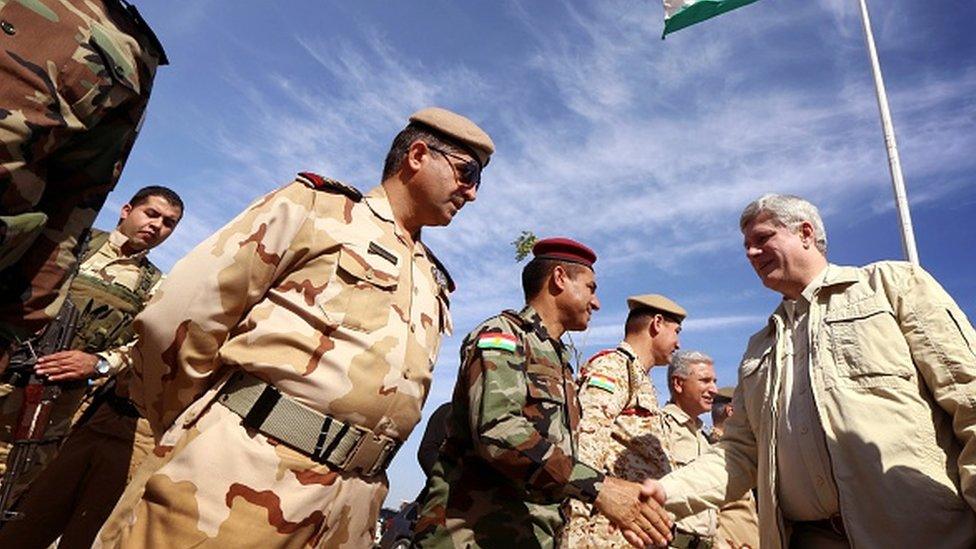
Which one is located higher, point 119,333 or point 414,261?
point 414,261

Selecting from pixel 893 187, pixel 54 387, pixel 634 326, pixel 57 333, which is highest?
pixel 893 187

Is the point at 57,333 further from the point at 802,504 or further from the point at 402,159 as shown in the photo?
the point at 802,504

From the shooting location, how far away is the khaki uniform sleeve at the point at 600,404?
4.82 metres

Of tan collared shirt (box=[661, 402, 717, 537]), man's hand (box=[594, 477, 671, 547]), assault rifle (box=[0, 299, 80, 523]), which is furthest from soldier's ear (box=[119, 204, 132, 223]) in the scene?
tan collared shirt (box=[661, 402, 717, 537])

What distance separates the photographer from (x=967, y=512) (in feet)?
7.39

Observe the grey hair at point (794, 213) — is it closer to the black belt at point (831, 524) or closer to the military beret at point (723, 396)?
the black belt at point (831, 524)

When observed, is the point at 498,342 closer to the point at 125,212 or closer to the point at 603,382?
the point at 603,382

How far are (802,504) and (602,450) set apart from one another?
7.57ft

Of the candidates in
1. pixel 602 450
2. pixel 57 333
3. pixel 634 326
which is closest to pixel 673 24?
pixel 634 326

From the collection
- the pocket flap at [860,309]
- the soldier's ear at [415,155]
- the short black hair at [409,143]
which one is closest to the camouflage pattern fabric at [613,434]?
the pocket flap at [860,309]

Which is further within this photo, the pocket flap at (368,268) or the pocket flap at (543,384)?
the pocket flap at (543,384)

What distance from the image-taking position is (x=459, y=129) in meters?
2.88

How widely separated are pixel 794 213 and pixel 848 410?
3.98ft

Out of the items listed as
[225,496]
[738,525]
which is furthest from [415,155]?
[738,525]
